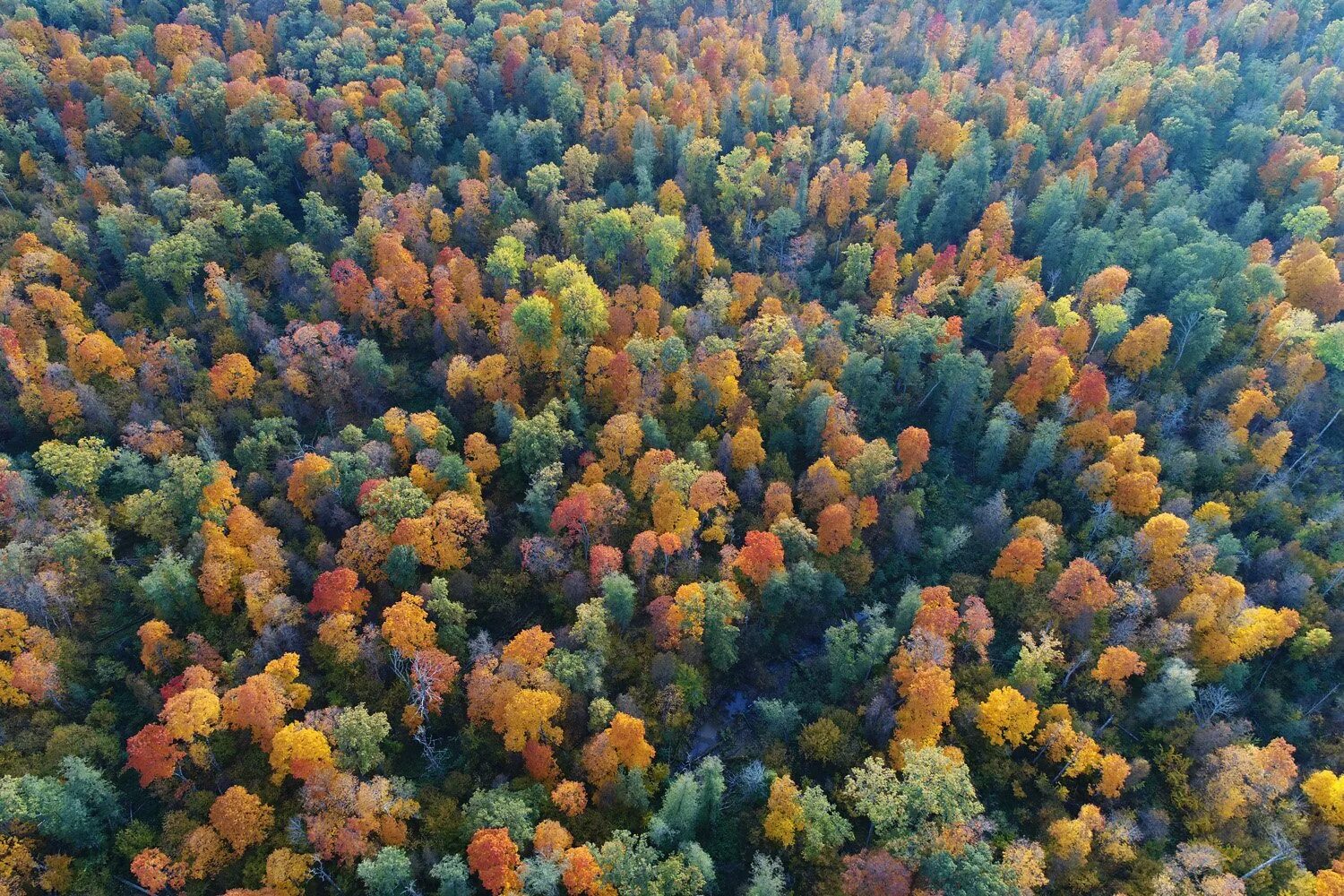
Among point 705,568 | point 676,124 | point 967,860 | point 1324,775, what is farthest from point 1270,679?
point 676,124

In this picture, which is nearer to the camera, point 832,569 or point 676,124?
point 832,569

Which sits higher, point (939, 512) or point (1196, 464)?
point (1196, 464)

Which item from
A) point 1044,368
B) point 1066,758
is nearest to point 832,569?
point 1066,758

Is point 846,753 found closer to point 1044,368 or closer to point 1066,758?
point 1066,758

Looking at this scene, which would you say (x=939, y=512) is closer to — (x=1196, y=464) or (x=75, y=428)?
(x=1196, y=464)

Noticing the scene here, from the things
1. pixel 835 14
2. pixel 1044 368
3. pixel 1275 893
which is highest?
pixel 835 14

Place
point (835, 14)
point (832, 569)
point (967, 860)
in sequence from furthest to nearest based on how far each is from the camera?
1. point (835, 14)
2. point (832, 569)
3. point (967, 860)

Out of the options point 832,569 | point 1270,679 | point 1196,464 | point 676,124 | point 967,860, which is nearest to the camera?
point 967,860
